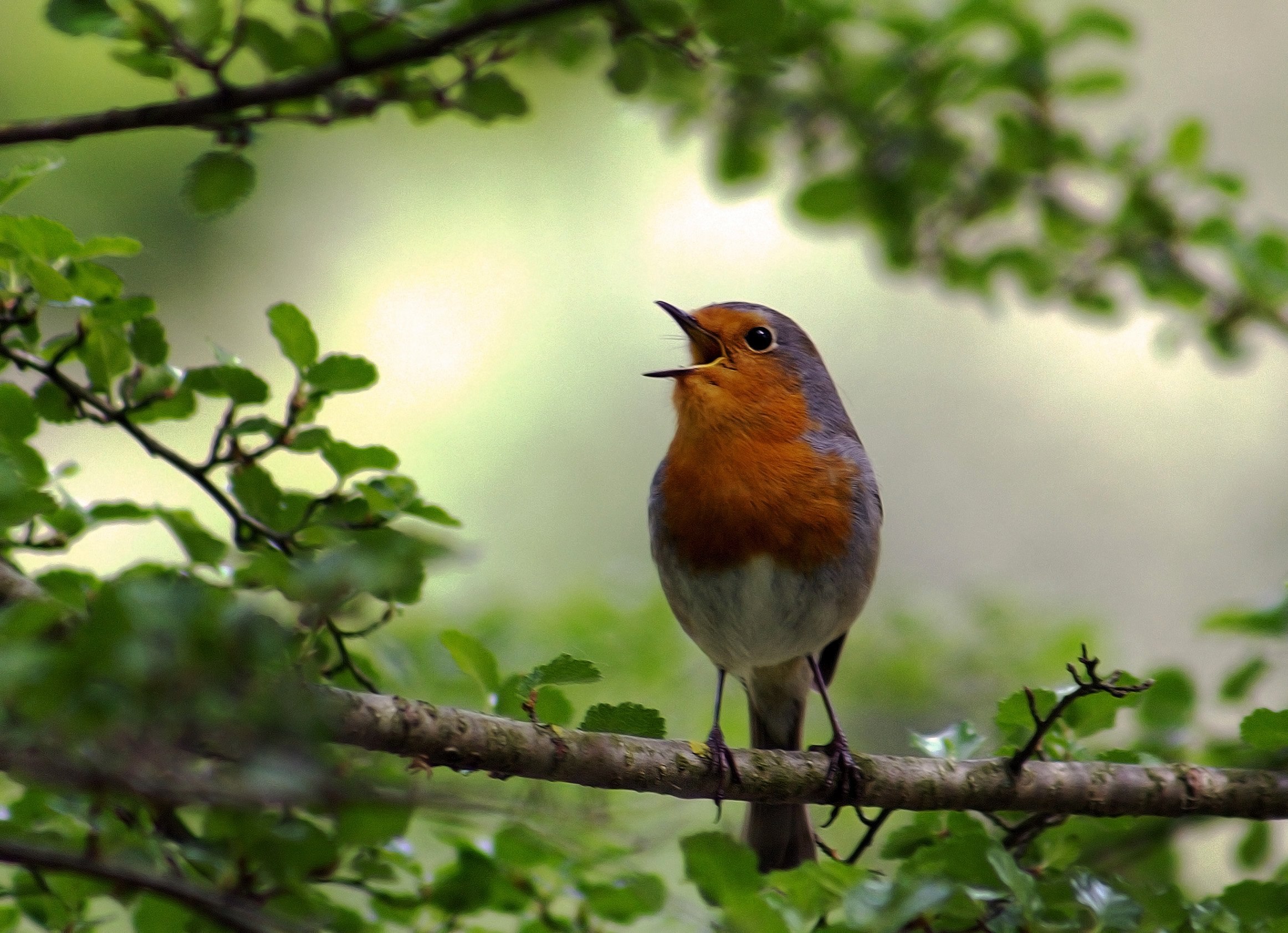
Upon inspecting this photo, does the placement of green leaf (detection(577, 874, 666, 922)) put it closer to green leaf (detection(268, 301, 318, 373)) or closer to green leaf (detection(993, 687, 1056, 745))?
green leaf (detection(993, 687, 1056, 745))

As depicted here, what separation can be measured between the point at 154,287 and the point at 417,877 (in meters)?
6.14

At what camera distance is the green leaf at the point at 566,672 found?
4.97ft

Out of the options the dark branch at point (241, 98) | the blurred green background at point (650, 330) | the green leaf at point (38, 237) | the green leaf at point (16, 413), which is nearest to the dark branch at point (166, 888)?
the green leaf at point (16, 413)

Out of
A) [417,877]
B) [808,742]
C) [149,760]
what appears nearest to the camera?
[149,760]

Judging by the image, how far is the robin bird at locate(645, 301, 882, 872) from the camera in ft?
8.99

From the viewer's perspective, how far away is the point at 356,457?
1.81 m

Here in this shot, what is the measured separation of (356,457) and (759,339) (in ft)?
5.06

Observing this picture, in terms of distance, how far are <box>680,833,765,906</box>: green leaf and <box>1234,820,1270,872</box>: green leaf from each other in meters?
1.21

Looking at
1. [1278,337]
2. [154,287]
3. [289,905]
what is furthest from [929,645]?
[154,287]

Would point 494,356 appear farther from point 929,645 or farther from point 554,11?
point 554,11

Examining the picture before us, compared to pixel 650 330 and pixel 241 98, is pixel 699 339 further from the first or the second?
pixel 650 330

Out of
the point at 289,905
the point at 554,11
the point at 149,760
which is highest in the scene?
the point at 554,11

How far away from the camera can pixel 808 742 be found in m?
3.93

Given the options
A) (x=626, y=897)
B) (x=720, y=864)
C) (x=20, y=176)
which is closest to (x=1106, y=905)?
(x=720, y=864)
